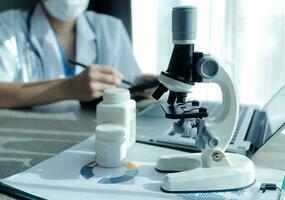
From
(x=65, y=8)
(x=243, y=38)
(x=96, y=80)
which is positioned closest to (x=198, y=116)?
(x=96, y=80)

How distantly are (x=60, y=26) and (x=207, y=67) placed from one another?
0.86 metres

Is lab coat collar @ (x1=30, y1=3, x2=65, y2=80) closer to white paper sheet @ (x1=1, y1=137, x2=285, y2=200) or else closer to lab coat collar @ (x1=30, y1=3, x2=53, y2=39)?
lab coat collar @ (x1=30, y1=3, x2=53, y2=39)

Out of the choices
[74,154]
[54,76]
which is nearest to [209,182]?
[74,154]

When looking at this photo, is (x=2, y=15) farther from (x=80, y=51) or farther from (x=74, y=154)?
(x=74, y=154)

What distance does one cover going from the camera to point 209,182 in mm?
562

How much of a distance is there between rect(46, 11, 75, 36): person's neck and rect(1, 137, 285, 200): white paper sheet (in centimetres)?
70

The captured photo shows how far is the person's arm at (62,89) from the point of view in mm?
996

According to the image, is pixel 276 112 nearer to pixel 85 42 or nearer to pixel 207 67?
pixel 207 67

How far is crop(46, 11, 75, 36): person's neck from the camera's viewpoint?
1309 mm

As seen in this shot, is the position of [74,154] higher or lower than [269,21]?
lower

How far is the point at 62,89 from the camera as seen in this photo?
1.04 meters

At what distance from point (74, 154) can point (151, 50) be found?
38.4 inches

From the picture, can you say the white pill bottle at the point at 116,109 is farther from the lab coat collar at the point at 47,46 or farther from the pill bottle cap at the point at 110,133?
the lab coat collar at the point at 47,46

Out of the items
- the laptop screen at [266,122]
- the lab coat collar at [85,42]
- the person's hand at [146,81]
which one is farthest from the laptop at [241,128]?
the lab coat collar at [85,42]
